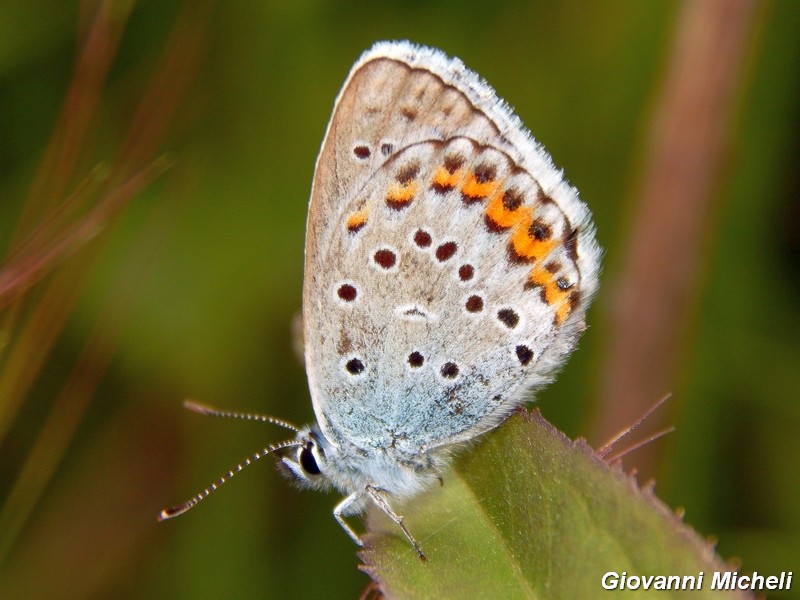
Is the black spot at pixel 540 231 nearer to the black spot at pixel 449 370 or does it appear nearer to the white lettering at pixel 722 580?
the black spot at pixel 449 370

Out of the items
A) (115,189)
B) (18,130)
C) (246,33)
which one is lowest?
(115,189)

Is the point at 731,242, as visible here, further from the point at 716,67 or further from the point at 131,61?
the point at 131,61

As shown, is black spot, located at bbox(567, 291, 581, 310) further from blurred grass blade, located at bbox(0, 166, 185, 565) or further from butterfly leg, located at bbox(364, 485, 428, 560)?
blurred grass blade, located at bbox(0, 166, 185, 565)

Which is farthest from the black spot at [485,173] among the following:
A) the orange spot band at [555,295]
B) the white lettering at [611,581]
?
the white lettering at [611,581]

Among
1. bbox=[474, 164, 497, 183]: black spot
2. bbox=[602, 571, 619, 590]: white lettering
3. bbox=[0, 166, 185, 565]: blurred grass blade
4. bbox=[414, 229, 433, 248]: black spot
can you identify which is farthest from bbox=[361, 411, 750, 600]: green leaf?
bbox=[0, 166, 185, 565]: blurred grass blade

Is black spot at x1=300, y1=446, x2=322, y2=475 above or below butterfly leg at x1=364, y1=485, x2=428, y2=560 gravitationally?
above

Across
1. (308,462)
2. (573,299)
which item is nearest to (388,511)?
(308,462)

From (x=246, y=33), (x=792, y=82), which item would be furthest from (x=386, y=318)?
(x=792, y=82)
